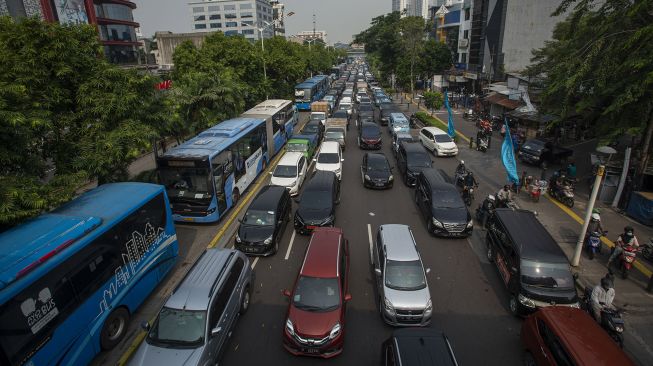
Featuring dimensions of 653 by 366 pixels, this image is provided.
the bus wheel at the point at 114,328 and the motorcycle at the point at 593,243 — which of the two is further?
the motorcycle at the point at 593,243

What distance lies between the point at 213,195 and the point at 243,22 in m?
131

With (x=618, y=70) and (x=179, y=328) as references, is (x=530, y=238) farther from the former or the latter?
(x=179, y=328)

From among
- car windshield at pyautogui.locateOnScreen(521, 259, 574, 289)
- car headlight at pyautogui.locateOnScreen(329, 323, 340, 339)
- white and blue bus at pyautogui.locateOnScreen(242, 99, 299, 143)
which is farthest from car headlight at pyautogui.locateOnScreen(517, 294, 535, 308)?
white and blue bus at pyautogui.locateOnScreen(242, 99, 299, 143)

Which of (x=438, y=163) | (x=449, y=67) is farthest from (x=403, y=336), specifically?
(x=449, y=67)

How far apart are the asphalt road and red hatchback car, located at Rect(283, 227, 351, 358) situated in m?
0.50

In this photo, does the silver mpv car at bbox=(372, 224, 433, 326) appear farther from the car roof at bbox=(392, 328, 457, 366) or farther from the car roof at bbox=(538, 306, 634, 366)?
the car roof at bbox=(538, 306, 634, 366)

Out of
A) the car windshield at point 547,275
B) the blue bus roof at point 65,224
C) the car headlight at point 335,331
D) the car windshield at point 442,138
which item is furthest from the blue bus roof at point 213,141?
the car windshield at point 442,138

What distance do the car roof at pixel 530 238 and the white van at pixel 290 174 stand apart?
9659mm

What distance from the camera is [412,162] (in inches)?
815

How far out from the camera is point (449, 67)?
60.3 meters

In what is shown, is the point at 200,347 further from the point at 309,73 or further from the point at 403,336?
the point at 309,73

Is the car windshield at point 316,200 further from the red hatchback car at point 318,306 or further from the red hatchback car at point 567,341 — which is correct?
the red hatchback car at point 567,341

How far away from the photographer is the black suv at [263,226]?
13211 millimetres

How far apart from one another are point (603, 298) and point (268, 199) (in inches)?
442
